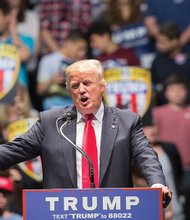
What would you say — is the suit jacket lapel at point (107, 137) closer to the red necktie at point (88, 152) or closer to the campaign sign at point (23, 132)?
the red necktie at point (88, 152)

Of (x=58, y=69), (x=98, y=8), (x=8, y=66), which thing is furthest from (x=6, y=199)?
(x=98, y=8)

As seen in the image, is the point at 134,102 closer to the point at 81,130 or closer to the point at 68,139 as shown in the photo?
the point at 81,130

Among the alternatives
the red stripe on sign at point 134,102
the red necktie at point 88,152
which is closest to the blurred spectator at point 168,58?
the red stripe on sign at point 134,102

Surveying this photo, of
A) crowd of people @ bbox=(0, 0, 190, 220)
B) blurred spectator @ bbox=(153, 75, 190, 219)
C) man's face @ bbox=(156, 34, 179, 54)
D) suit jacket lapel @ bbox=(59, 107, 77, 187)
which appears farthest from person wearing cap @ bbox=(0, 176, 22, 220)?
man's face @ bbox=(156, 34, 179, 54)

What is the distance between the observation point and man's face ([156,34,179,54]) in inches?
A: 377

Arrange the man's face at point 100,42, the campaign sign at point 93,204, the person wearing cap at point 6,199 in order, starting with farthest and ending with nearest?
the man's face at point 100,42 → the person wearing cap at point 6,199 → the campaign sign at point 93,204

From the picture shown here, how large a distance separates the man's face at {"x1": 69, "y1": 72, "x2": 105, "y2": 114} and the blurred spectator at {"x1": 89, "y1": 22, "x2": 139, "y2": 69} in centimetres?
431

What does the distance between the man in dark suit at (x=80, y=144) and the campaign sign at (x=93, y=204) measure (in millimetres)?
281

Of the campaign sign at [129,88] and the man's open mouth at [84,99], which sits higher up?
the man's open mouth at [84,99]

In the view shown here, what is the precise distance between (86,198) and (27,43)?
510 cm

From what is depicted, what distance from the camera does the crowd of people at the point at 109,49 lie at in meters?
8.75

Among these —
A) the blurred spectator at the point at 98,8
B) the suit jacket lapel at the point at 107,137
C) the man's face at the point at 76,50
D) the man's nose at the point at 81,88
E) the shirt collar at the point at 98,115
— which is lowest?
the suit jacket lapel at the point at 107,137

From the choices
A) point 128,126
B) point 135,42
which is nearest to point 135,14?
point 135,42

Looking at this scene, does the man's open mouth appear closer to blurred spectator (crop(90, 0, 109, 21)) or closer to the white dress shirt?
the white dress shirt
